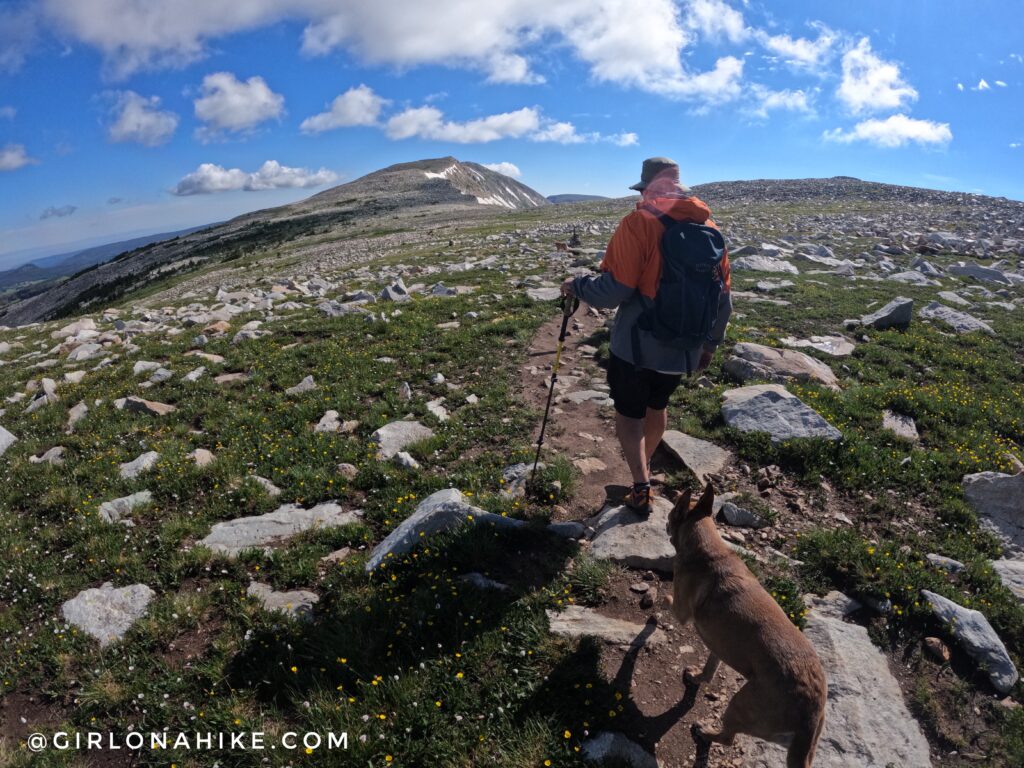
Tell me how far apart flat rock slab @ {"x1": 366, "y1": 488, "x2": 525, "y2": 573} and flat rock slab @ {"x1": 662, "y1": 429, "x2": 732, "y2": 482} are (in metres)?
2.92

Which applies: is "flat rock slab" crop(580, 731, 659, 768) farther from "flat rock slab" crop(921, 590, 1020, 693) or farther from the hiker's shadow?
"flat rock slab" crop(921, 590, 1020, 693)

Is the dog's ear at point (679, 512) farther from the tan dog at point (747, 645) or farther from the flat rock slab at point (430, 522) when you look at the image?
the flat rock slab at point (430, 522)

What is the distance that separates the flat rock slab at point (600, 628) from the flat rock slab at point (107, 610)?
4.31 meters

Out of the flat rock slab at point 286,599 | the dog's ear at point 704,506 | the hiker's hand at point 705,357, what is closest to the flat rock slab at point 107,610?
the flat rock slab at point 286,599

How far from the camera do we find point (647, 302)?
17.9 ft

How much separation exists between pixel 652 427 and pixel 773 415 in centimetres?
314

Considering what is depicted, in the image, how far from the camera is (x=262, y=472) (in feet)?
26.1

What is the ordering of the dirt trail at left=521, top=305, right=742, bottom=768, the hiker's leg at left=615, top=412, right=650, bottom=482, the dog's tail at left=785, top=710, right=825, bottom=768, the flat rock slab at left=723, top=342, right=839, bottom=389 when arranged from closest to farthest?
the dog's tail at left=785, top=710, right=825, bottom=768 → the dirt trail at left=521, top=305, right=742, bottom=768 → the hiker's leg at left=615, top=412, right=650, bottom=482 → the flat rock slab at left=723, top=342, right=839, bottom=389

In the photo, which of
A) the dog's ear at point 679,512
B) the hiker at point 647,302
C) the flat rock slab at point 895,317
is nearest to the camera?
the dog's ear at point 679,512

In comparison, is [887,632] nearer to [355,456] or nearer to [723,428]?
[723,428]

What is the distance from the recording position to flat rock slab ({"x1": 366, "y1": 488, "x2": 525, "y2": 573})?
600 cm

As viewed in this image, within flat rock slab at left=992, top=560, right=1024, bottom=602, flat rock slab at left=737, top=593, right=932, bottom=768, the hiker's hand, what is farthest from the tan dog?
flat rock slab at left=992, top=560, right=1024, bottom=602

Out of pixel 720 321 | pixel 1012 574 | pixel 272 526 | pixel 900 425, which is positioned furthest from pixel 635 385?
pixel 900 425

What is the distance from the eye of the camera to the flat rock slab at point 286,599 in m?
5.34
